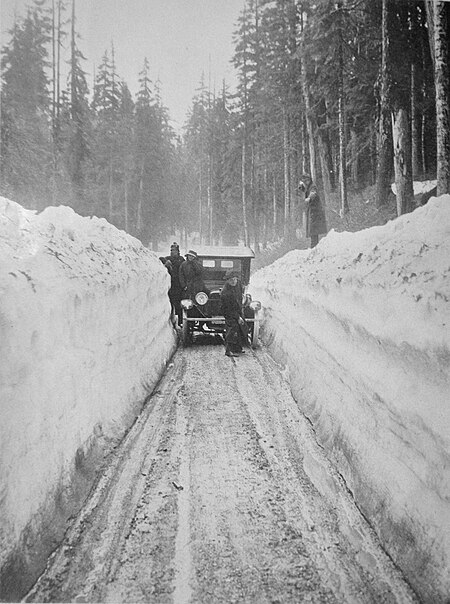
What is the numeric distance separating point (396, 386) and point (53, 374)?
2342mm

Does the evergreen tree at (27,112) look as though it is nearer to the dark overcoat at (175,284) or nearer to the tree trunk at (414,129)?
the tree trunk at (414,129)

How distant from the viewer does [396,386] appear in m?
2.50

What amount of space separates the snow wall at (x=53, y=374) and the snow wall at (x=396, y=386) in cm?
201

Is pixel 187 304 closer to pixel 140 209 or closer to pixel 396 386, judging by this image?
pixel 140 209

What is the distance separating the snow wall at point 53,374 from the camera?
196cm

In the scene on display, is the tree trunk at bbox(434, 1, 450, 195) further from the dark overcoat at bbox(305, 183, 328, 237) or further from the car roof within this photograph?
the dark overcoat at bbox(305, 183, 328, 237)

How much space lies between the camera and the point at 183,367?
6.15m

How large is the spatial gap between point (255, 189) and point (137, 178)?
17625mm

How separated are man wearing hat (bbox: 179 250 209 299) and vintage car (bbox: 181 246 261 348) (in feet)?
0.85

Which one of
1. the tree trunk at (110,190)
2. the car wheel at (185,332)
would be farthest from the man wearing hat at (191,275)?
the tree trunk at (110,190)

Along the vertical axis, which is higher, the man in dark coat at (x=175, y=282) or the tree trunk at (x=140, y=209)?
the tree trunk at (x=140, y=209)

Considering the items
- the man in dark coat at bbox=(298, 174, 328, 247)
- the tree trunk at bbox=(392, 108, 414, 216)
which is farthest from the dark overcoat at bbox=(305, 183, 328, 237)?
the tree trunk at bbox=(392, 108, 414, 216)

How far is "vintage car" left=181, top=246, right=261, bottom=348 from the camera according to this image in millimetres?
7629

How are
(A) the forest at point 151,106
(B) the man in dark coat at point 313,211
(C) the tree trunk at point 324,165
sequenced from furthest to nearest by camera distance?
(C) the tree trunk at point 324,165
(B) the man in dark coat at point 313,211
(A) the forest at point 151,106
